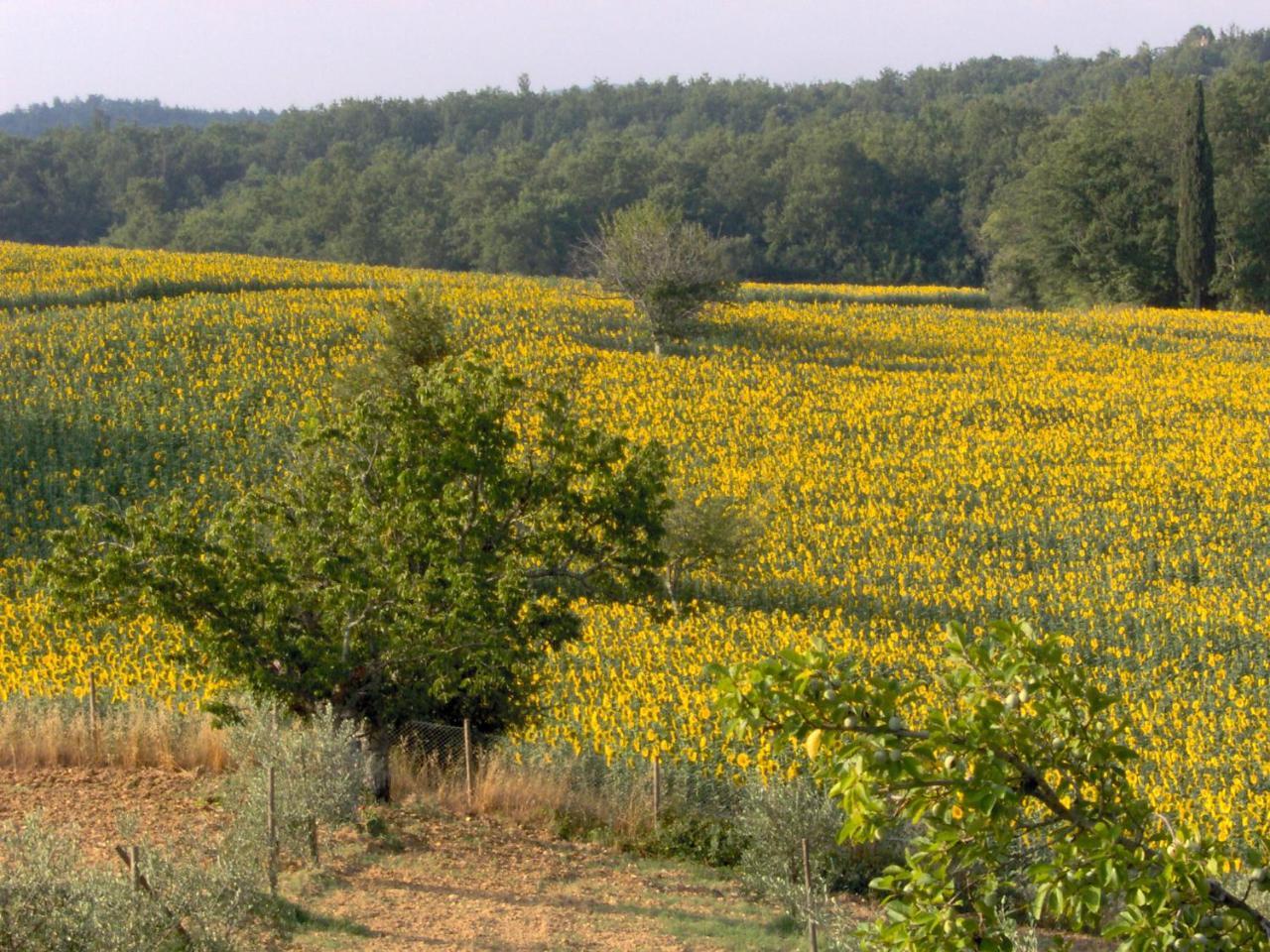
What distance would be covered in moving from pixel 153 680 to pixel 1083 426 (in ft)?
75.6

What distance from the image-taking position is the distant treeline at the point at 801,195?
198 ft

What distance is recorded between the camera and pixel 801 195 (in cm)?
8369

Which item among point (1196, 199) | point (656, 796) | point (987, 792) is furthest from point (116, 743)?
point (1196, 199)

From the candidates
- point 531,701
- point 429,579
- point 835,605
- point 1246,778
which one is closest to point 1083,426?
point 835,605

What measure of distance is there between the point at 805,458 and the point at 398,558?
18.8 m

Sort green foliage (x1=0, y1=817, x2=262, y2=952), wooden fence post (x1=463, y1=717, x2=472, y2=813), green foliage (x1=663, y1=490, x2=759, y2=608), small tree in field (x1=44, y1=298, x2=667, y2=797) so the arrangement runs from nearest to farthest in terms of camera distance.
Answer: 1. green foliage (x1=0, y1=817, x2=262, y2=952)
2. small tree in field (x1=44, y1=298, x2=667, y2=797)
3. wooden fence post (x1=463, y1=717, x2=472, y2=813)
4. green foliage (x1=663, y1=490, x2=759, y2=608)

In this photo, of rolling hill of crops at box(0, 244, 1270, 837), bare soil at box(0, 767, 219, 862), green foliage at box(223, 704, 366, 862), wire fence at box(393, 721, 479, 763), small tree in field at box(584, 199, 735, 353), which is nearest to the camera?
green foliage at box(223, 704, 366, 862)

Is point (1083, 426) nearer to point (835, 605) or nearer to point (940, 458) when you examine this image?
point (940, 458)

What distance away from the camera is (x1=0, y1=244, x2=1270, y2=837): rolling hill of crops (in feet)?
59.5

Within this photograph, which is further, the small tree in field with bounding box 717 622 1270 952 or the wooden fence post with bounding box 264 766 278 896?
the wooden fence post with bounding box 264 766 278 896

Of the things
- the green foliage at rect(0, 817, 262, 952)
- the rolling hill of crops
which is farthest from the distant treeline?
the green foliage at rect(0, 817, 262, 952)

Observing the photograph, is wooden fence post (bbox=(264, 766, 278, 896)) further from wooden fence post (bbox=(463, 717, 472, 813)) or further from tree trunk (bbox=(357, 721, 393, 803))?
wooden fence post (bbox=(463, 717, 472, 813))

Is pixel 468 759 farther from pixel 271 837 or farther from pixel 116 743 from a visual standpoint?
pixel 116 743

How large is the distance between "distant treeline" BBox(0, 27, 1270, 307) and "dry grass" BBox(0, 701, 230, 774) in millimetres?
47257
